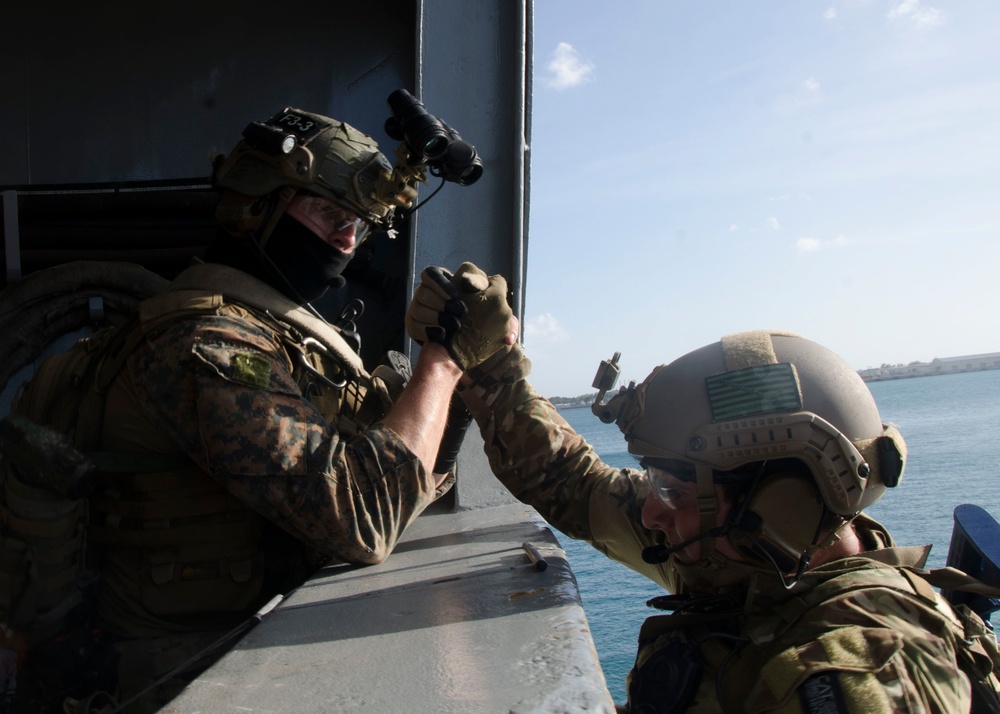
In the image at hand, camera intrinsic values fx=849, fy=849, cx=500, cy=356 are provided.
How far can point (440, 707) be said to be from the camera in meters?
1.21

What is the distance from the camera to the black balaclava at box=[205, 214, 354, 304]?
7.70ft

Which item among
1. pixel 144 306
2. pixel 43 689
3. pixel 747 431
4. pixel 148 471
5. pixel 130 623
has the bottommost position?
pixel 43 689

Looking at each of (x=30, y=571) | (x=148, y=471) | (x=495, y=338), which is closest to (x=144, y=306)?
(x=148, y=471)

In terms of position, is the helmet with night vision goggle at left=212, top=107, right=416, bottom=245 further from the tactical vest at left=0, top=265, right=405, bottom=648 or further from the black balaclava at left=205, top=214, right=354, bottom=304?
the tactical vest at left=0, top=265, right=405, bottom=648

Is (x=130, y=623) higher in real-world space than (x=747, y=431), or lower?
lower

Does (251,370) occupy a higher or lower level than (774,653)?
higher

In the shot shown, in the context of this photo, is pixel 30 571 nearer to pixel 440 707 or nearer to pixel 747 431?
pixel 440 707

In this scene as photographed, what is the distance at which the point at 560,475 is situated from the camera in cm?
245

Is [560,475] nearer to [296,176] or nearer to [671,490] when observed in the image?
[671,490]

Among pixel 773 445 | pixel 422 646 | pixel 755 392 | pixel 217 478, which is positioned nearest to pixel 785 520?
pixel 773 445

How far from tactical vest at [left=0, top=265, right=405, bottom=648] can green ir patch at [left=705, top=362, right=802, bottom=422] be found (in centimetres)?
104

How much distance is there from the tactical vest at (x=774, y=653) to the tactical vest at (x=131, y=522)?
1.01 m

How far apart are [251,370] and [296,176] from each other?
63 centimetres

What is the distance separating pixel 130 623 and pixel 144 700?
0.83 ft
